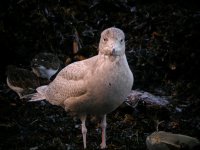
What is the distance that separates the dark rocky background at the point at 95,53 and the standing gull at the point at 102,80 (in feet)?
2.79

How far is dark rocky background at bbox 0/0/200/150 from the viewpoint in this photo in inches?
323

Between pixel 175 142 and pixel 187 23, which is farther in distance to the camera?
pixel 187 23

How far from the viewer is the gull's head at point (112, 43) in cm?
641

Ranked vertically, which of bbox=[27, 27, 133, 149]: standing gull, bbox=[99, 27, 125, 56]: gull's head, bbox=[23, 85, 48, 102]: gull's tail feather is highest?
bbox=[99, 27, 125, 56]: gull's head

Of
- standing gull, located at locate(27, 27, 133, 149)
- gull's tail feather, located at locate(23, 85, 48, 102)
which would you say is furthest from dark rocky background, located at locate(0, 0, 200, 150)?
standing gull, located at locate(27, 27, 133, 149)

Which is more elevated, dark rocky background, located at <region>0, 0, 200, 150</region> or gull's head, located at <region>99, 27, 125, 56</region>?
A: gull's head, located at <region>99, 27, 125, 56</region>

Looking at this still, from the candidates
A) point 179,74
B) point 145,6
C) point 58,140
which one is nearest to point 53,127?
point 58,140

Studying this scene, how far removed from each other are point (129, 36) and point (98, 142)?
433 cm

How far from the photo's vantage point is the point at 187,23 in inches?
437

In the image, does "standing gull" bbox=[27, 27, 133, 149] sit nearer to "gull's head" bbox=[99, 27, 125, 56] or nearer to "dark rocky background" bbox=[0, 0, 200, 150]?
"gull's head" bbox=[99, 27, 125, 56]

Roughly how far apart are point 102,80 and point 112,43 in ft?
1.48

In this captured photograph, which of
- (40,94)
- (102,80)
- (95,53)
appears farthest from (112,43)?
(95,53)

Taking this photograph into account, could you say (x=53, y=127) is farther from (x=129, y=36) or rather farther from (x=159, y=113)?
(x=129, y=36)

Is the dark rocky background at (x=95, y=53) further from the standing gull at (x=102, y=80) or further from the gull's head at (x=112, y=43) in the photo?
the gull's head at (x=112, y=43)
